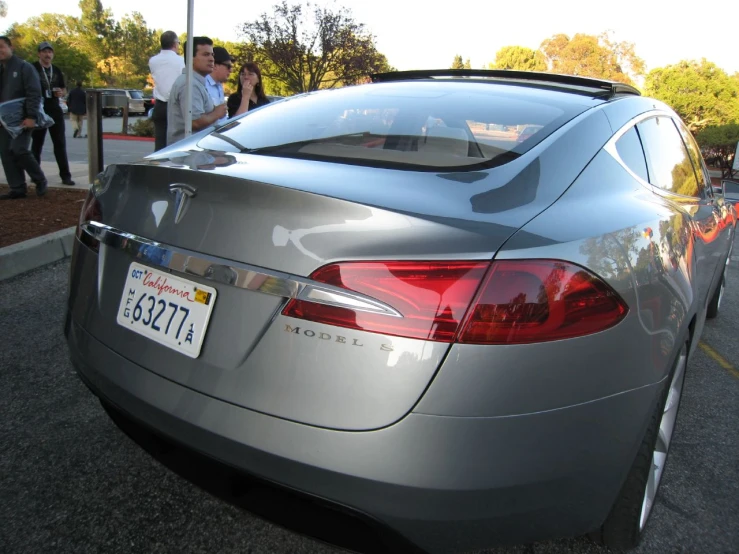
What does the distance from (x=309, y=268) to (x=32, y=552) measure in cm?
125

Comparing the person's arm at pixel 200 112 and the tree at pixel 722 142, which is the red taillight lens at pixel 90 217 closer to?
the person's arm at pixel 200 112

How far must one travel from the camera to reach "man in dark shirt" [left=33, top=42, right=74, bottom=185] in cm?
710

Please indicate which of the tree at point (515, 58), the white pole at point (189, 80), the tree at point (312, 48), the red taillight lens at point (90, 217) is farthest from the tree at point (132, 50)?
the red taillight lens at point (90, 217)

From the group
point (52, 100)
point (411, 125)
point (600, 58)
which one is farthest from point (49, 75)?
point (600, 58)

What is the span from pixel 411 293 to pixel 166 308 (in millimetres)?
652

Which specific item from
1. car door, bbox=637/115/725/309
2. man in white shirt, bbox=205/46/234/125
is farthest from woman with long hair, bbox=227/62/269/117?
car door, bbox=637/115/725/309

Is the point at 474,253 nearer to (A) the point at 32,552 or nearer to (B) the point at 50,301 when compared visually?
(A) the point at 32,552

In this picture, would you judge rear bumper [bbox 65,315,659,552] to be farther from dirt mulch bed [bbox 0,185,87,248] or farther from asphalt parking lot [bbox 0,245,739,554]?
dirt mulch bed [bbox 0,185,87,248]

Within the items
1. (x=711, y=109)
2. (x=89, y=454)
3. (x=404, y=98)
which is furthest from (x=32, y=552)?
(x=711, y=109)

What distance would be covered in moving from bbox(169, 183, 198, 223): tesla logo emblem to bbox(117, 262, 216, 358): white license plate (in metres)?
0.16

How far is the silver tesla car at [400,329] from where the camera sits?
1298 millimetres

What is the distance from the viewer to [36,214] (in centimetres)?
563

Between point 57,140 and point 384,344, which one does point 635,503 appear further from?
point 57,140

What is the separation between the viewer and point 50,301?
3816mm
